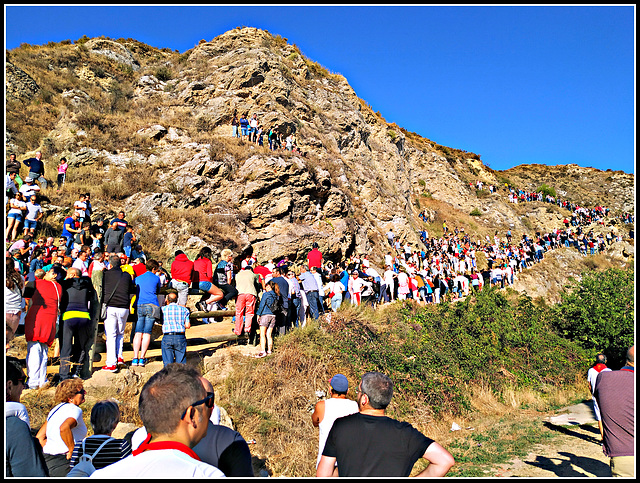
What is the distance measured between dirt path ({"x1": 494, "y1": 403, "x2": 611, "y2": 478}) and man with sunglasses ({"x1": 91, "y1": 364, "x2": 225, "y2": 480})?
673cm

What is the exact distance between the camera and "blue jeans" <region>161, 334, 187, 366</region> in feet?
21.9

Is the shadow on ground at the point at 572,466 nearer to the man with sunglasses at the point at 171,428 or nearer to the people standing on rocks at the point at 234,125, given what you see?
the man with sunglasses at the point at 171,428

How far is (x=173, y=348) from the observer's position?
674 centimetres

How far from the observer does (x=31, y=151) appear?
19.1m

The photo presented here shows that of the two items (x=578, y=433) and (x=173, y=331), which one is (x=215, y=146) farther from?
(x=578, y=433)

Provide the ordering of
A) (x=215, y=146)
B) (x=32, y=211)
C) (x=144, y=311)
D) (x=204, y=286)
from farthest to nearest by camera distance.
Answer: (x=215, y=146) < (x=32, y=211) < (x=204, y=286) < (x=144, y=311)

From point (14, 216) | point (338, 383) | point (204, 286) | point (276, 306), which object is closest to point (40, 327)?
point (204, 286)

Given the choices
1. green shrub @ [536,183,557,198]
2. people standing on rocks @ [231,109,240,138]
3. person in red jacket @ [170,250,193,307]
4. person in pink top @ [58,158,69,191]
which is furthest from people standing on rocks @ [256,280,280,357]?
green shrub @ [536,183,557,198]

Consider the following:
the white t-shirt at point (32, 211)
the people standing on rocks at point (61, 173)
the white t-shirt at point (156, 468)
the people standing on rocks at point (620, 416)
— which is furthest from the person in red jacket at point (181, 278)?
the people standing on rocks at point (61, 173)

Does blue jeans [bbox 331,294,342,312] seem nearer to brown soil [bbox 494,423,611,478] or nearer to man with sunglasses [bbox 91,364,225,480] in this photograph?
brown soil [bbox 494,423,611,478]

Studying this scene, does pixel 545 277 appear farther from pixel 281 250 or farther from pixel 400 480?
pixel 400 480

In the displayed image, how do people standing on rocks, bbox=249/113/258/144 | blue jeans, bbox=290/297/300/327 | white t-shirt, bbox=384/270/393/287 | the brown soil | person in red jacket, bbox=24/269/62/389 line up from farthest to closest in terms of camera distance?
1. people standing on rocks, bbox=249/113/258/144
2. white t-shirt, bbox=384/270/393/287
3. blue jeans, bbox=290/297/300/327
4. the brown soil
5. person in red jacket, bbox=24/269/62/389

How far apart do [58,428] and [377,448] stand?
2.80m

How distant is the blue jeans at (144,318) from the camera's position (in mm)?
7027
